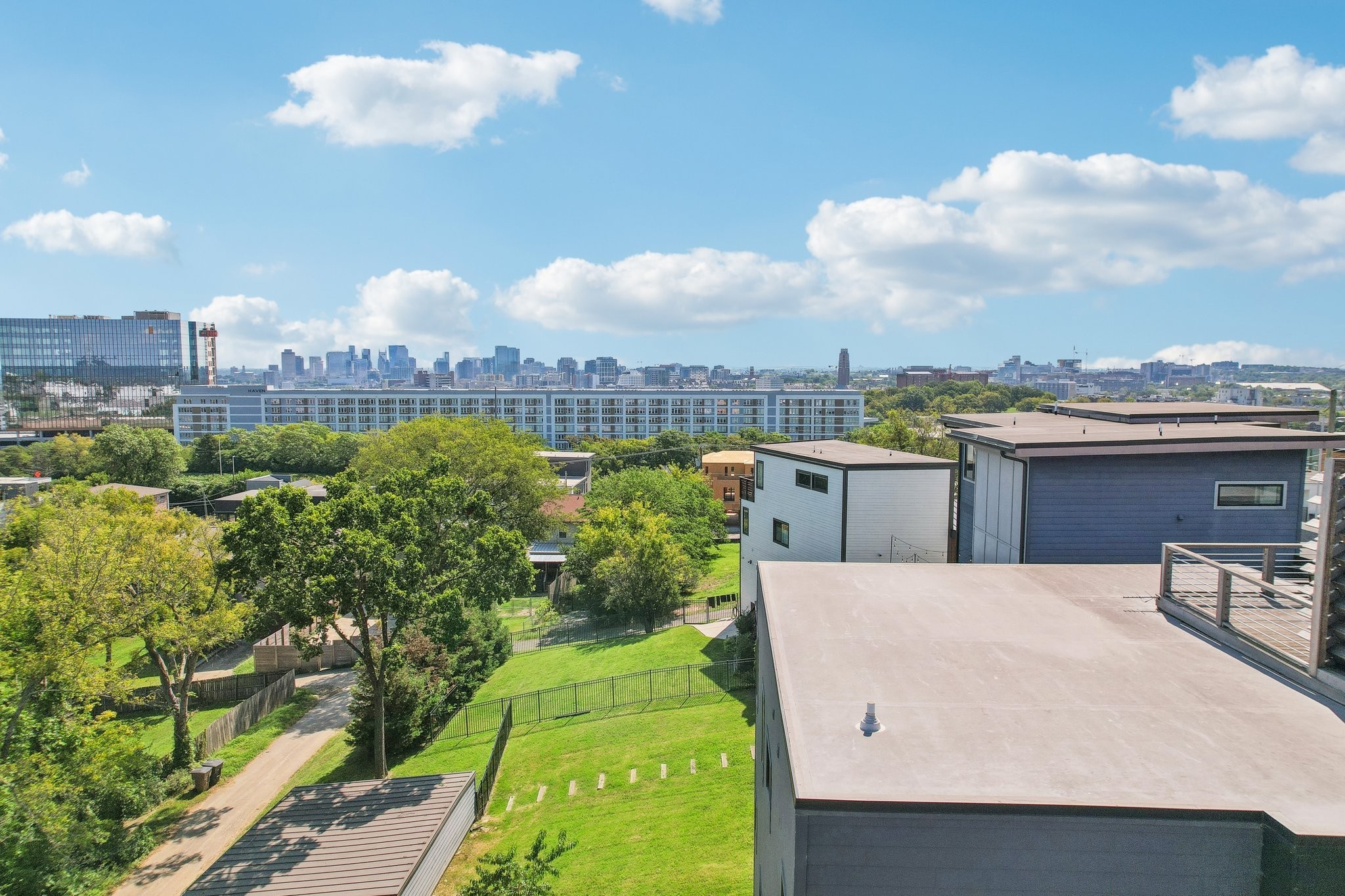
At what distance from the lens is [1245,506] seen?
54.2 ft

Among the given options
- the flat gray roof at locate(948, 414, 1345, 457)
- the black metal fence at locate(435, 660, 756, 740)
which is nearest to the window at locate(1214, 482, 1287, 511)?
the flat gray roof at locate(948, 414, 1345, 457)

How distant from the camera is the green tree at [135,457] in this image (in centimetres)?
7569

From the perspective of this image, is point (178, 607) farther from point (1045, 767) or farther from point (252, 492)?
point (252, 492)

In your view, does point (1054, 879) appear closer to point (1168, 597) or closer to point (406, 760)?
point (1168, 597)

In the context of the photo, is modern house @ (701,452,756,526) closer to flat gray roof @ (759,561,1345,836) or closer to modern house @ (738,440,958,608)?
modern house @ (738,440,958,608)

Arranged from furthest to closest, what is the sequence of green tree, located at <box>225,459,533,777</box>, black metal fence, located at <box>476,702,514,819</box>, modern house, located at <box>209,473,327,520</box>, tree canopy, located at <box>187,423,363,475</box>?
tree canopy, located at <box>187,423,363,475</box>, modern house, located at <box>209,473,327,520</box>, black metal fence, located at <box>476,702,514,819</box>, green tree, located at <box>225,459,533,777</box>

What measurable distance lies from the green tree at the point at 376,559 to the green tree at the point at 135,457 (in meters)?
69.6

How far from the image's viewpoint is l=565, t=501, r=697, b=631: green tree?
34.7 metres

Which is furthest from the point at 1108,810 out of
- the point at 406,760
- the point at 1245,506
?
the point at 406,760

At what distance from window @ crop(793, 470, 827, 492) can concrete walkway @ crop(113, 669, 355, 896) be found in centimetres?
1904

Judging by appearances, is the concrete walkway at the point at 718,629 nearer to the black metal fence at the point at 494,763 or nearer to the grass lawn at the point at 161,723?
the black metal fence at the point at 494,763

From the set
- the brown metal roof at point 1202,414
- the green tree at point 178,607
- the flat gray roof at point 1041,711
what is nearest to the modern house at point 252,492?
the green tree at point 178,607

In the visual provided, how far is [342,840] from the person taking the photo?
16.1 m

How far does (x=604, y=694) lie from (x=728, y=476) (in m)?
46.1
